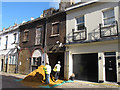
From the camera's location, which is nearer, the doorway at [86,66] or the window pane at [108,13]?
the window pane at [108,13]

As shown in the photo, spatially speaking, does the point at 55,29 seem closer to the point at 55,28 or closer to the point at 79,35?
the point at 55,28

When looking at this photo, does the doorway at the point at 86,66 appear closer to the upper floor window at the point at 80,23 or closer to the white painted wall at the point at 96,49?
the white painted wall at the point at 96,49

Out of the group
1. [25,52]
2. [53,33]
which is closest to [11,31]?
[25,52]

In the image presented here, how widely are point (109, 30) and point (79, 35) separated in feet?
9.55

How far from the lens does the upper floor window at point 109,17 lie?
10.7m

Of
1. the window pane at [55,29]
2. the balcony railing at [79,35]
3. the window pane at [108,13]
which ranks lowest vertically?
the balcony railing at [79,35]

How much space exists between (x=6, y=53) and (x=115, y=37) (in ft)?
58.7

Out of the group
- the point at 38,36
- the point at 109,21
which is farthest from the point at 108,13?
the point at 38,36

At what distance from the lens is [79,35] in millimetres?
12195

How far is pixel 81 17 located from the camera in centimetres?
1271

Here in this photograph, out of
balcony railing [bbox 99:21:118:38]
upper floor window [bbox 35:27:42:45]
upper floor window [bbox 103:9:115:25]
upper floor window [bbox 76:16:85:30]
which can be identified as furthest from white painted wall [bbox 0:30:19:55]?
upper floor window [bbox 103:9:115:25]

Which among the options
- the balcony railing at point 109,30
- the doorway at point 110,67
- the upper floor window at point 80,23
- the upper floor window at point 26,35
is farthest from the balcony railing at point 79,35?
the upper floor window at point 26,35

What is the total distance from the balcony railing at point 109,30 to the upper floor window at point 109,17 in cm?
39

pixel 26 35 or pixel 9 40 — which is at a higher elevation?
pixel 26 35
